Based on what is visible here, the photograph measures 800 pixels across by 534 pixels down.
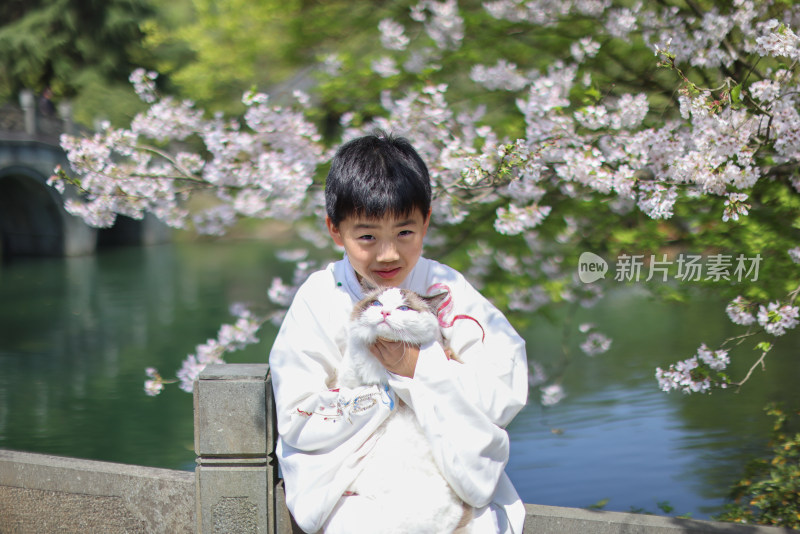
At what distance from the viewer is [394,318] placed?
7.34 ft

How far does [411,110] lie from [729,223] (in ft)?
7.04

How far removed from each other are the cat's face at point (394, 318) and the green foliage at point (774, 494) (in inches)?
112

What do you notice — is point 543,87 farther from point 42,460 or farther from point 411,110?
point 42,460

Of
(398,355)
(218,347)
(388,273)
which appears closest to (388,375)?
(398,355)

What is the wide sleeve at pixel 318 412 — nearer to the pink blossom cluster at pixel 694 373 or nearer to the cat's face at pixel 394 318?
the cat's face at pixel 394 318

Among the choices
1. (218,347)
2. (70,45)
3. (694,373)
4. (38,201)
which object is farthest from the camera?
(70,45)

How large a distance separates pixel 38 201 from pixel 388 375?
27.5 meters

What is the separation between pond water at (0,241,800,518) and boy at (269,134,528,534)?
2710 millimetres

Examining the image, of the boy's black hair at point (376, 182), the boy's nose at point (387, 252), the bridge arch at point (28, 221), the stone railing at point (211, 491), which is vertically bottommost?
the stone railing at point (211, 491)

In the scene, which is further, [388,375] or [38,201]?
[38,201]

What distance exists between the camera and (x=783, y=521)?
4.02m

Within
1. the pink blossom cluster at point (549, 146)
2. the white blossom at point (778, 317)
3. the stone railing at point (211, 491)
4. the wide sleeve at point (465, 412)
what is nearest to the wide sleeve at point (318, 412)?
the wide sleeve at point (465, 412)

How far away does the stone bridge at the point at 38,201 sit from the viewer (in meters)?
22.5

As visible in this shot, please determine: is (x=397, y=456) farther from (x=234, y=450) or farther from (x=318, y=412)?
(x=234, y=450)
